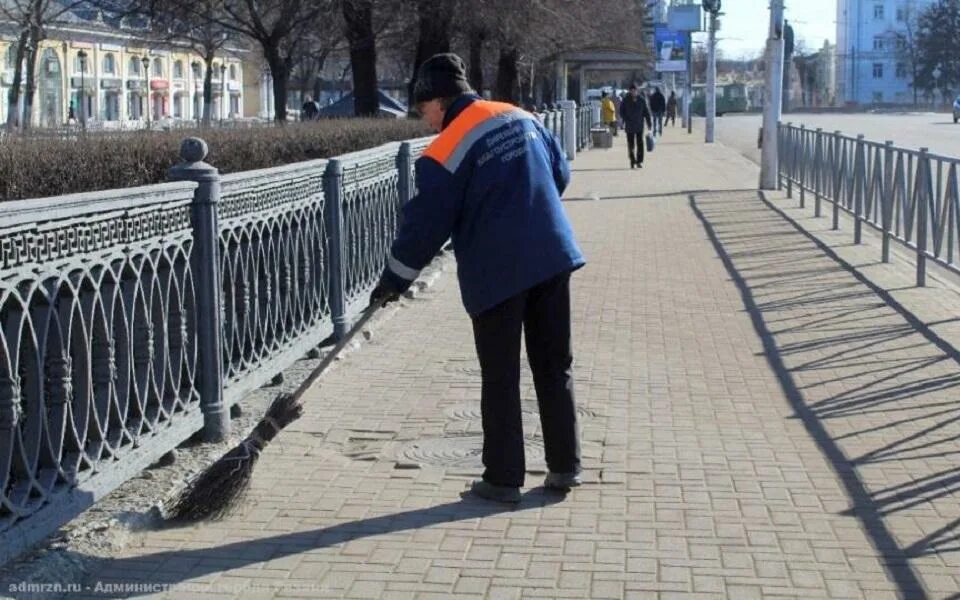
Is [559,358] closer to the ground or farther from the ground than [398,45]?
closer to the ground

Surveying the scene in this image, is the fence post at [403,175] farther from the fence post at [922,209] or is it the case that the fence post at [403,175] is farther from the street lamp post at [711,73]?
the street lamp post at [711,73]

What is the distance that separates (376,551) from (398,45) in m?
33.1

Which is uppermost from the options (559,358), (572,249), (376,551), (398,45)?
(398,45)

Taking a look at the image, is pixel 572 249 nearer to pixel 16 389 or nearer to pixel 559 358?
pixel 559 358

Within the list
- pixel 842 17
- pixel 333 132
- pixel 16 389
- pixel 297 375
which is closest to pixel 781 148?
pixel 333 132

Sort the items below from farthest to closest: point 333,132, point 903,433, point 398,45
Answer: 1. point 398,45
2. point 333,132
3. point 903,433

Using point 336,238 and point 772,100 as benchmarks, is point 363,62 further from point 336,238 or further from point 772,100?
point 336,238

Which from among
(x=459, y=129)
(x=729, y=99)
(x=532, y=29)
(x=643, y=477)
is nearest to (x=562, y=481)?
(x=643, y=477)

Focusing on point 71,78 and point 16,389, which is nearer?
point 16,389

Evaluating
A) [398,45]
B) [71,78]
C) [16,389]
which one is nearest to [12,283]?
[16,389]

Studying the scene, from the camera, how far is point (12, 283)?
450cm

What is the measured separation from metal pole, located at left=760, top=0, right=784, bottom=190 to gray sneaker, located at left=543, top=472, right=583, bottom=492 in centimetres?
1813

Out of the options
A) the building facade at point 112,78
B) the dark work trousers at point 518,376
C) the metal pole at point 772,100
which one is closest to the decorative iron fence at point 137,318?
the dark work trousers at point 518,376

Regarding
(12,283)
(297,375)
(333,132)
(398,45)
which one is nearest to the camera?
(12,283)
